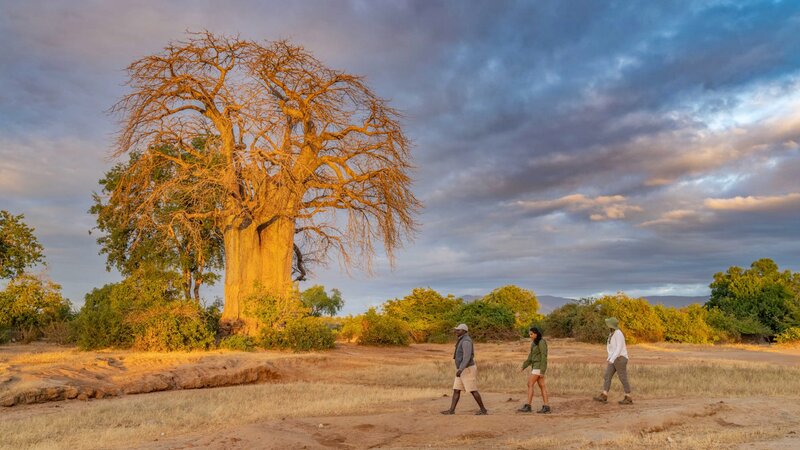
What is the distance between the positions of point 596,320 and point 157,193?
71.4 feet

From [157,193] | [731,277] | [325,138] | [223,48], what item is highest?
[223,48]

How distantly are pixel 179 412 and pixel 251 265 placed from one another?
13.2m

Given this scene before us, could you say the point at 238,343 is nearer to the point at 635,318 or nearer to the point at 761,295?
the point at 635,318

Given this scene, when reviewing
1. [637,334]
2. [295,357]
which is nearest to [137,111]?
[295,357]

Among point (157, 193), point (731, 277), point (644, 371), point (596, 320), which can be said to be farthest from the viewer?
point (731, 277)

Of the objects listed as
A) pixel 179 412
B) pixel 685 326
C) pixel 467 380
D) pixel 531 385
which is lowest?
pixel 179 412

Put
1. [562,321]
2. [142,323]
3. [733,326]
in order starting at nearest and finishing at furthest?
[142,323] < [733,326] < [562,321]

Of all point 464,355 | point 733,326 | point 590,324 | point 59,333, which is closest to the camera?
point 464,355

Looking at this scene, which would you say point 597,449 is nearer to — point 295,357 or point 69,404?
point 69,404

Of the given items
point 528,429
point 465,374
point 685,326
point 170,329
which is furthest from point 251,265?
point 685,326

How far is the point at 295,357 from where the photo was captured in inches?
805

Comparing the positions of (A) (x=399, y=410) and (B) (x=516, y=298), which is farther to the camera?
(B) (x=516, y=298)

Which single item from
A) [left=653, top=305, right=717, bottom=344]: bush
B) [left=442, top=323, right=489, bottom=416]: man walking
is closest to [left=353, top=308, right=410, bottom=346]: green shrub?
[left=653, top=305, right=717, bottom=344]: bush

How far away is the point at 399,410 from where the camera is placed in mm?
11727
